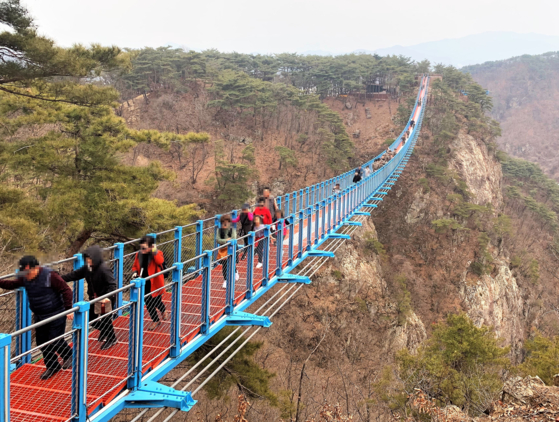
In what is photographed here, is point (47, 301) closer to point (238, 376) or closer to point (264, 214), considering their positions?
point (264, 214)

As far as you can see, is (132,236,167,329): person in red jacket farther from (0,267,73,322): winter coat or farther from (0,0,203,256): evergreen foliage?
(0,0,203,256): evergreen foliage

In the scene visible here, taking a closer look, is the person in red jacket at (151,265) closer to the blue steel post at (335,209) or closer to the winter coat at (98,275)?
the winter coat at (98,275)

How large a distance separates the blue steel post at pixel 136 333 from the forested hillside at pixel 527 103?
7944 centimetres

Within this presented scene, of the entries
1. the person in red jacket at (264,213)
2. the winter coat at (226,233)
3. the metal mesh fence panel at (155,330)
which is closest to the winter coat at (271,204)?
the person in red jacket at (264,213)

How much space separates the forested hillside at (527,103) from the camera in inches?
3089

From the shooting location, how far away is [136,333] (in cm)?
341

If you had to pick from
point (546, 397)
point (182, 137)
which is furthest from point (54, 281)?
point (182, 137)

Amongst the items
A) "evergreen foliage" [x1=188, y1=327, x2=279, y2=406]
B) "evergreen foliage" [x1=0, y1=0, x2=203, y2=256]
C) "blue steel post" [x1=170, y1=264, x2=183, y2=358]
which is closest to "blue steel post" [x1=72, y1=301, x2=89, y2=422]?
"blue steel post" [x1=170, y1=264, x2=183, y2=358]

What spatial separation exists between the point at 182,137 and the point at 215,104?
61.0 ft

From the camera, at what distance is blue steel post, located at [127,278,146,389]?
334 centimetres

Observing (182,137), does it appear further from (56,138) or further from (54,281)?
(54,281)

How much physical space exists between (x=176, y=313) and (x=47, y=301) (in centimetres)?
104

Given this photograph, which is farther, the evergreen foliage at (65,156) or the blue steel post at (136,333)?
the evergreen foliage at (65,156)

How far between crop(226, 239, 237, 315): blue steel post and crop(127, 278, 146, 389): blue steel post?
4.92 feet
